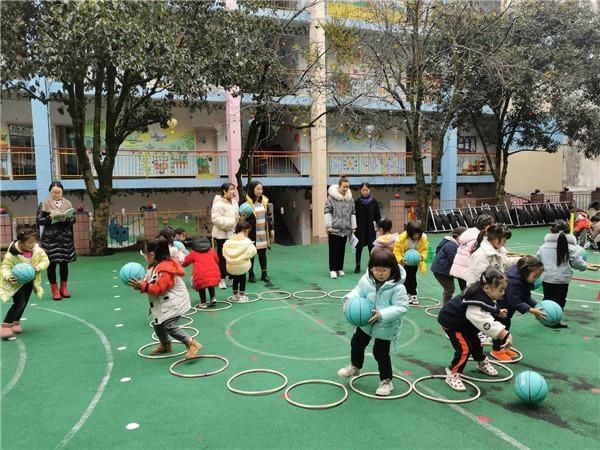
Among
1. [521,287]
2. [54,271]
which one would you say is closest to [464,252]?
[521,287]

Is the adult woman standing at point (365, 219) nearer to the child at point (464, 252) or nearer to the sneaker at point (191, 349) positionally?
the child at point (464, 252)

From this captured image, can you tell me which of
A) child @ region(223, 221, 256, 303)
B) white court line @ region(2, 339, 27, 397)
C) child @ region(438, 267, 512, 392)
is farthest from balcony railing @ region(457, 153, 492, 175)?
white court line @ region(2, 339, 27, 397)

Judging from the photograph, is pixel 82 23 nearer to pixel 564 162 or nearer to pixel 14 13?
pixel 14 13

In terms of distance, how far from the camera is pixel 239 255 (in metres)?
7.71

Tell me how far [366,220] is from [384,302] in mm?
6095

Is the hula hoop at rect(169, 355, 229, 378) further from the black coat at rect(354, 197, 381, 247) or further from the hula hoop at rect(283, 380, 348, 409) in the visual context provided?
the black coat at rect(354, 197, 381, 247)

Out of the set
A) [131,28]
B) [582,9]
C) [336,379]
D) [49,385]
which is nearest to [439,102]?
[582,9]

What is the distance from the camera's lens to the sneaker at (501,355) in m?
5.20

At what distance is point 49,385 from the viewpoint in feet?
15.5

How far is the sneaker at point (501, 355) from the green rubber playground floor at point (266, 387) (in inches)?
6.2

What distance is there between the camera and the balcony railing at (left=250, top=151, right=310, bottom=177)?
2102 centimetres

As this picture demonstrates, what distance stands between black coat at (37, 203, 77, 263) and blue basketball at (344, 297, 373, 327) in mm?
6104


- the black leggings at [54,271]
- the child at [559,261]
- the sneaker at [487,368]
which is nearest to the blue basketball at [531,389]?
the sneaker at [487,368]

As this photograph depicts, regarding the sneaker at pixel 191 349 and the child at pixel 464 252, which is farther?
the child at pixel 464 252
